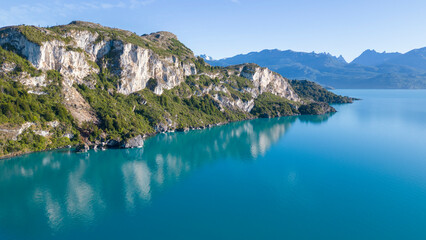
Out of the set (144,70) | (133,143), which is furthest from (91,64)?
(133,143)

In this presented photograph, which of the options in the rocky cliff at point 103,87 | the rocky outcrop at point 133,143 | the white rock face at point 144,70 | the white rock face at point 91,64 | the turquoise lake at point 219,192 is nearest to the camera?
the turquoise lake at point 219,192

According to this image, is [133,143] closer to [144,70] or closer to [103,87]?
[103,87]

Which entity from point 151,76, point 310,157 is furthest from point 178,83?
point 310,157

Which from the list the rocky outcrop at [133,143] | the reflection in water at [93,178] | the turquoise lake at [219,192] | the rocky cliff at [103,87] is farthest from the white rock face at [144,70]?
the turquoise lake at [219,192]

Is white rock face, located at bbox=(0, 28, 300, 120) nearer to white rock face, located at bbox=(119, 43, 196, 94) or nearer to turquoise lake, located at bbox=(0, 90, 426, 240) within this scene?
white rock face, located at bbox=(119, 43, 196, 94)

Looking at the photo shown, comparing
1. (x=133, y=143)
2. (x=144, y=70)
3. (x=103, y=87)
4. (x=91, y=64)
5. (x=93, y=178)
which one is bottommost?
(x=93, y=178)

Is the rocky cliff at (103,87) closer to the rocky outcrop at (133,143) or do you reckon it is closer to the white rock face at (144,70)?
the white rock face at (144,70)

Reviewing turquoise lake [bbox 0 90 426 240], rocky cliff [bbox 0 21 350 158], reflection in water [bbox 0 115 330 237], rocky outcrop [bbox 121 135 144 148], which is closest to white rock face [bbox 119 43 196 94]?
rocky cliff [bbox 0 21 350 158]

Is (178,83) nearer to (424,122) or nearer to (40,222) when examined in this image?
(40,222)
